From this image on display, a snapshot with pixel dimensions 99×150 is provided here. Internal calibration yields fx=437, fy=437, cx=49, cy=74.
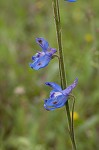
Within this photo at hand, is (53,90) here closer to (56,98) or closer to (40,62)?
(56,98)

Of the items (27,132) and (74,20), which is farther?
(74,20)

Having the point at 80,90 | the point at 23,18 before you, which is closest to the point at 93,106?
the point at 80,90

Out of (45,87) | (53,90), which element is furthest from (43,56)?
(45,87)

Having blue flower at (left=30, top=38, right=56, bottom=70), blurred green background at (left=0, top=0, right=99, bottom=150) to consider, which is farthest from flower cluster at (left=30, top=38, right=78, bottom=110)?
blurred green background at (left=0, top=0, right=99, bottom=150)

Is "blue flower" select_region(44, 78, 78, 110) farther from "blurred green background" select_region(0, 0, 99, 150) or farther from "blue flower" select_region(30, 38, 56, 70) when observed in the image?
"blurred green background" select_region(0, 0, 99, 150)

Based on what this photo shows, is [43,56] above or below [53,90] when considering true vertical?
above

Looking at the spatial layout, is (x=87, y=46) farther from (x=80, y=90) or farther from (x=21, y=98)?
(x=21, y=98)

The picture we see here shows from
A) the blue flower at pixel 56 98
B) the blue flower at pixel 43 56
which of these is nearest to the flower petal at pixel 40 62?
the blue flower at pixel 43 56

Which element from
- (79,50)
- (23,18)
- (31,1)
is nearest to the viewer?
(79,50)
